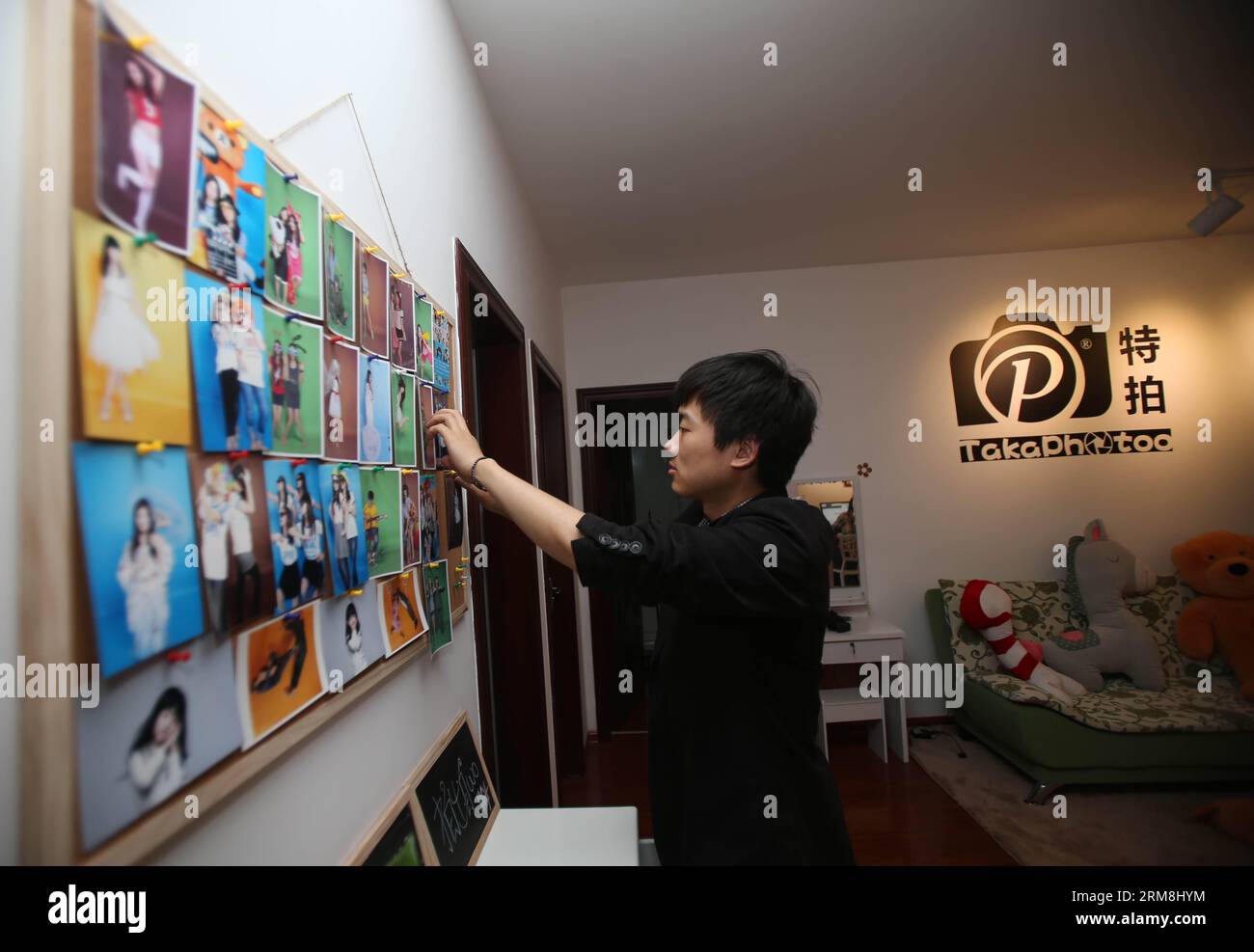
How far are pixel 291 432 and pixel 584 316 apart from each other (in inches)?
139

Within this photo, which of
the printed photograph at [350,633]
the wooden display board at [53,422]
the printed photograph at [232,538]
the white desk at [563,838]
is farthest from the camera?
the white desk at [563,838]

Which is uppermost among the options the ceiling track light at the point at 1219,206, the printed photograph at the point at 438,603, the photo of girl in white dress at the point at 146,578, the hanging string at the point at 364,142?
the ceiling track light at the point at 1219,206

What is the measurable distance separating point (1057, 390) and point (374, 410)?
4253 millimetres

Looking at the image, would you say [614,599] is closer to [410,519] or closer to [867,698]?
[867,698]

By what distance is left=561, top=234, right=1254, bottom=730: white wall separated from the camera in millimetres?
4012

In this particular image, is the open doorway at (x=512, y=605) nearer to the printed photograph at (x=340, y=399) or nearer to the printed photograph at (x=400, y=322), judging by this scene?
the printed photograph at (x=400, y=322)

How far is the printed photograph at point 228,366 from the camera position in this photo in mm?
654

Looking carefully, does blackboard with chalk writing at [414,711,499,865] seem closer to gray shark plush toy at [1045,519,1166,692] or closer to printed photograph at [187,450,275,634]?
printed photograph at [187,450,275,634]

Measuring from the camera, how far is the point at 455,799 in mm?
1243

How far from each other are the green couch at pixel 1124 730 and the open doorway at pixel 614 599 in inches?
69.5

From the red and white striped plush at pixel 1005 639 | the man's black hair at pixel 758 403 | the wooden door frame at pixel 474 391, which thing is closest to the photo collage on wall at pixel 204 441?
the man's black hair at pixel 758 403

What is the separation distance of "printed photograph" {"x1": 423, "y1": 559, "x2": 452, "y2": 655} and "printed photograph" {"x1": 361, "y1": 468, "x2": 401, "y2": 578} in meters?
0.18

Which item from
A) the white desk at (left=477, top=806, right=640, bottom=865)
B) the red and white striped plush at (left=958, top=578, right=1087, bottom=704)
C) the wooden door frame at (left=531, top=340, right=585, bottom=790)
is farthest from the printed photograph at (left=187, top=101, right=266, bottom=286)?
the red and white striped plush at (left=958, top=578, right=1087, bottom=704)

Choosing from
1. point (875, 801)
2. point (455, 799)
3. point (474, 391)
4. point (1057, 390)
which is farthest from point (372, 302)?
point (1057, 390)
